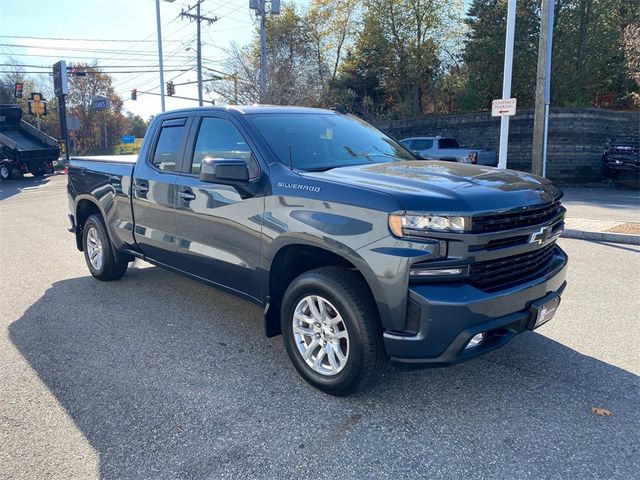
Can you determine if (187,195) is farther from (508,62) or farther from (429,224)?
(508,62)

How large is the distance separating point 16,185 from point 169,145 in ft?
64.7

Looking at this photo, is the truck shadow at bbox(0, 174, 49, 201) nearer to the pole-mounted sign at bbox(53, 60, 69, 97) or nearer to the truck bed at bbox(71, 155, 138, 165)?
the pole-mounted sign at bbox(53, 60, 69, 97)

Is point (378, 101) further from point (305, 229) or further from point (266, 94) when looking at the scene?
point (305, 229)

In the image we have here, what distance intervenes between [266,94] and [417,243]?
73.0 ft

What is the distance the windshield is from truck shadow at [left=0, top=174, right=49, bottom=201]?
1516 centimetres

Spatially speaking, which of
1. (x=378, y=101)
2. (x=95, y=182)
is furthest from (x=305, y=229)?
(x=378, y=101)

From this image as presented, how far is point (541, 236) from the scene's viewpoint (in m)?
3.39

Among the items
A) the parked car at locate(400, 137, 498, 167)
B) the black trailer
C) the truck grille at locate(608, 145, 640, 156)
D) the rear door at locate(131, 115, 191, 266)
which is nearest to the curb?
the rear door at locate(131, 115, 191, 266)

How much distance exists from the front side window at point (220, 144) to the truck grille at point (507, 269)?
1732mm

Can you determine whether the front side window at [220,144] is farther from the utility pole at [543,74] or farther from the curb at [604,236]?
the utility pole at [543,74]

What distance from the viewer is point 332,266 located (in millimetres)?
3443

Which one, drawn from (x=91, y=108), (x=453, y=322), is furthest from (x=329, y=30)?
(x=91, y=108)

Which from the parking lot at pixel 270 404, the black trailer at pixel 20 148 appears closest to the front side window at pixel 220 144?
the parking lot at pixel 270 404

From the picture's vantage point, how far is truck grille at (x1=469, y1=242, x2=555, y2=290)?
9.91 ft
